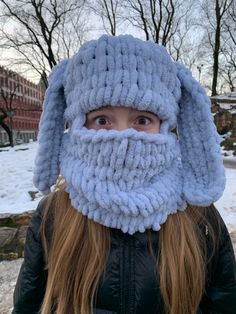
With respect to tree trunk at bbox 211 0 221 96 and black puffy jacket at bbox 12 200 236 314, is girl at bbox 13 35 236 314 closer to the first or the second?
black puffy jacket at bbox 12 200 236 314

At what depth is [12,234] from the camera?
360 centimetres

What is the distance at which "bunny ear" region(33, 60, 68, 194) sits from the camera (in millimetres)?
1130

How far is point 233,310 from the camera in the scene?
1204mm

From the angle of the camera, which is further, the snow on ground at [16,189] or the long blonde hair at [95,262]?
the snow on ground at [16,189]

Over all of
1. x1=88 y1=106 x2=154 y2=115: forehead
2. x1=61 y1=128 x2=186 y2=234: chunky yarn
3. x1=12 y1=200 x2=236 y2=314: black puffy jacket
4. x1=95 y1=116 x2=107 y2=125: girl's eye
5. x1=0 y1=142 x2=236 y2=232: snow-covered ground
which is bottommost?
x1=0 y1=142 x2=236 y2=232: snow-covered ground

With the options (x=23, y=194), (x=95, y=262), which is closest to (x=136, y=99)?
(x=95, y=262)

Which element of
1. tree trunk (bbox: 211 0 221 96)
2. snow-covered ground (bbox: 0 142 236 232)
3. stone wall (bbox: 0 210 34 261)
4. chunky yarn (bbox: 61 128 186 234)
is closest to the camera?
Answer: chunky yarn (bbox: 61 128 186 234)

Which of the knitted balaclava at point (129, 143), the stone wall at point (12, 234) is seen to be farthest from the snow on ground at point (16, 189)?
the knitted balaclava at point (129, 143)

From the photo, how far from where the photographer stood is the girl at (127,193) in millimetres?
1012

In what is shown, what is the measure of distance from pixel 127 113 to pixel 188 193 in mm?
334

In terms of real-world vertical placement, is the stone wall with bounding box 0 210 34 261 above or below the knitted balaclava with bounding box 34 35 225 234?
below

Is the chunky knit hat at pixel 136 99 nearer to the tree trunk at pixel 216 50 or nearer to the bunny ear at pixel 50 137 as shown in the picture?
the bunny ear at pixel 50 137

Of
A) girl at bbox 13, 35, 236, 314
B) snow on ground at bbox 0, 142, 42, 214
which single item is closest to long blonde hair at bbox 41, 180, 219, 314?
girl at bbox 13, 35, 236, 314

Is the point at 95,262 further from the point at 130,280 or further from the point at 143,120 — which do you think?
the point at 143,120
